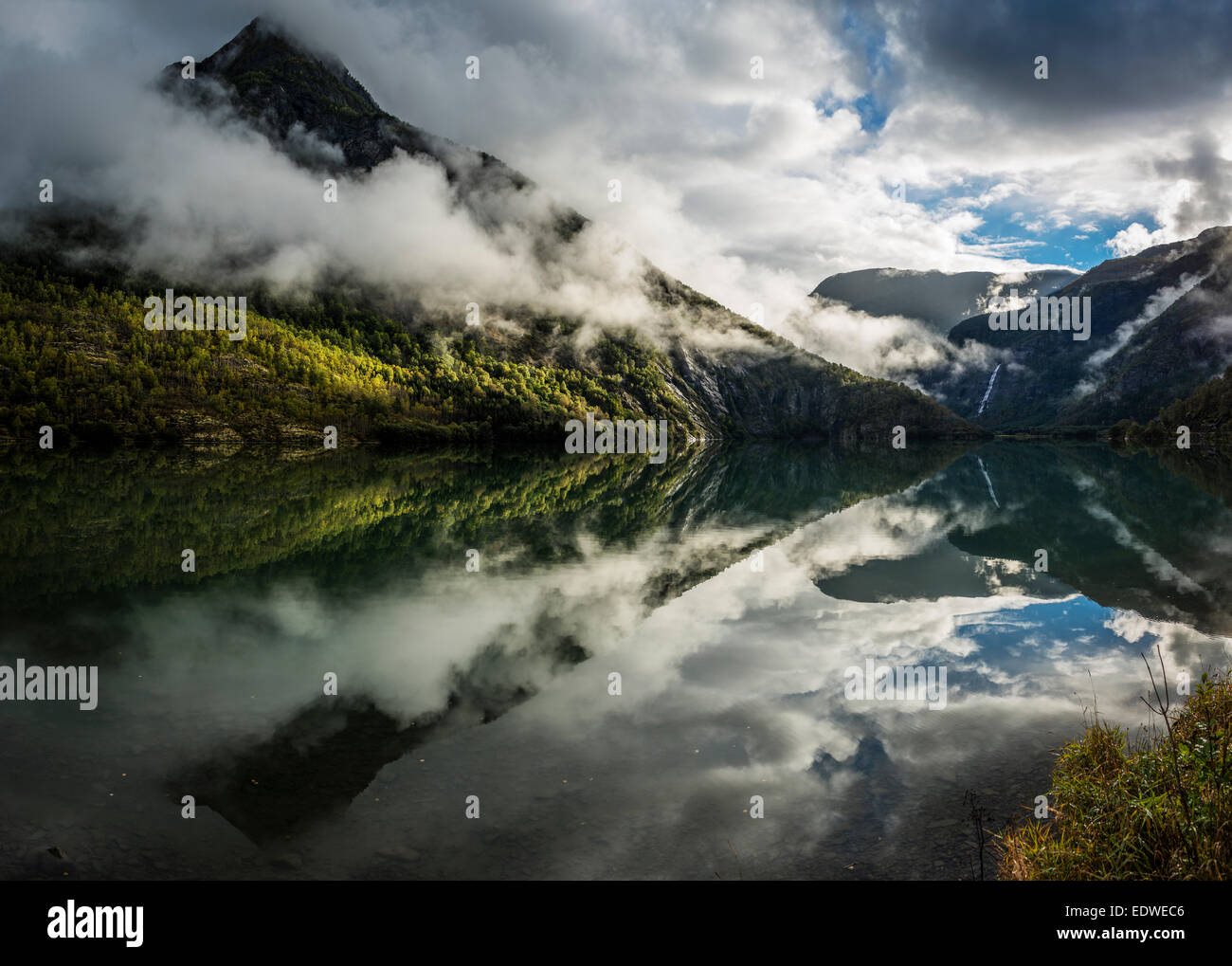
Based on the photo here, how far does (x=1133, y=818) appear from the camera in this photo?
841 centimetres

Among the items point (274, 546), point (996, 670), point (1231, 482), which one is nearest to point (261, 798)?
point (996, 670)

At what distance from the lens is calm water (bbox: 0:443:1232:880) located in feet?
31.3

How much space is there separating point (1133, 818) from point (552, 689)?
1000cm

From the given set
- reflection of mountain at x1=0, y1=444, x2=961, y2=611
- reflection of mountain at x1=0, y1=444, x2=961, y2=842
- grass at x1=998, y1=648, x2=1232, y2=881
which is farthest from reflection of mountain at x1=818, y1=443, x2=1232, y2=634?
grass at x1=998, y1=648, x2=1232, y2=881

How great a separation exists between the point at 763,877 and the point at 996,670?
10.8m

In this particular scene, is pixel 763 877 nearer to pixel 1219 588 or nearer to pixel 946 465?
pixel 1219 588

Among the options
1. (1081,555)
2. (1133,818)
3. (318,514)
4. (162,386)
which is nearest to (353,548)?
(318,514)

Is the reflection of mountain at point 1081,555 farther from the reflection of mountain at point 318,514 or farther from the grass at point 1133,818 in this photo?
the grass at point 1133,818

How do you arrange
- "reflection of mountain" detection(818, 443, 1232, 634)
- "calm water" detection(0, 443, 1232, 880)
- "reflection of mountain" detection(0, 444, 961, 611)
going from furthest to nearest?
"reflection of mountain" detection(0, 444, 961, 611), "reflection of mountain" detection(818, 443, 1232, 634), "calm water" detection(0, 443, 1232, 880)

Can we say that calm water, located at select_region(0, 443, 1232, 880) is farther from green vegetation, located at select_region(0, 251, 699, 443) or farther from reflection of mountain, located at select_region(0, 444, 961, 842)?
green vegetation, located at select_region(0, 251, 699, 443)

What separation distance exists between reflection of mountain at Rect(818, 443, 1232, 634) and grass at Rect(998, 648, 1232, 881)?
13.6 m

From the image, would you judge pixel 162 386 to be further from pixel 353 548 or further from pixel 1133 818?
pixel 1133 818

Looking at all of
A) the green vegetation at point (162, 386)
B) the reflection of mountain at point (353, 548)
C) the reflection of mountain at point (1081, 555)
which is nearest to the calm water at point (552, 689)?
the reflection of mountain at point (353, 548)
